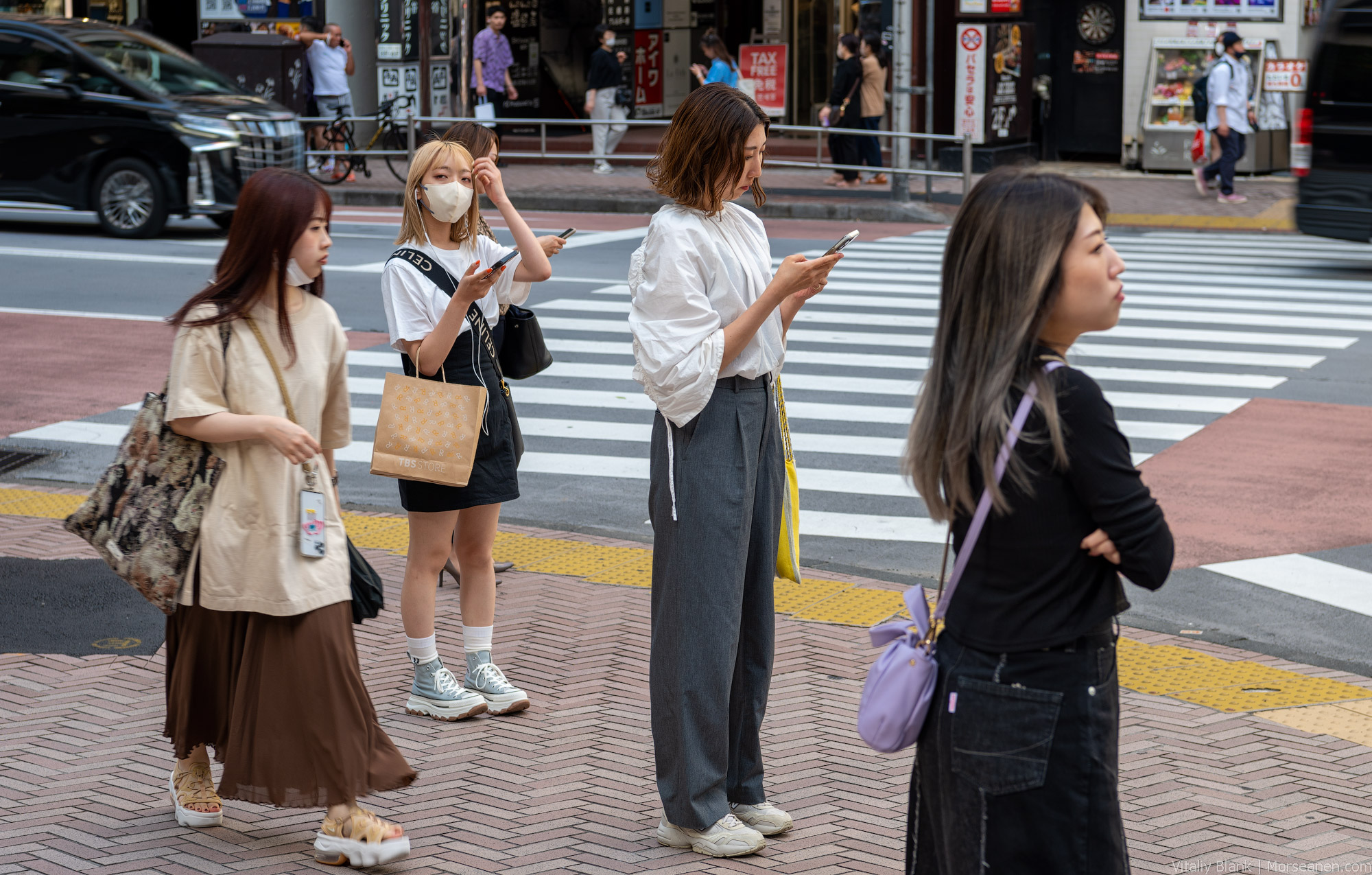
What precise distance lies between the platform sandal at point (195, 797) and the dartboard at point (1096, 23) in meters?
23.5

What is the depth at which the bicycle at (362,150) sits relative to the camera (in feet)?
75.5

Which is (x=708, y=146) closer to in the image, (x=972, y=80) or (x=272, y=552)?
(x=272, y=552)

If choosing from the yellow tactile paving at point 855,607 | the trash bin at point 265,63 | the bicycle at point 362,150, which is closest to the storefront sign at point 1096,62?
the bicycle at point 362,150

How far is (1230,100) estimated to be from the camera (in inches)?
807

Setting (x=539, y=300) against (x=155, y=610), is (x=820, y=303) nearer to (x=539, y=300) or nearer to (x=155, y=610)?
(x=539, y=300)

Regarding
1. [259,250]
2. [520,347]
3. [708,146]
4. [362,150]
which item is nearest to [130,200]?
[362,150]

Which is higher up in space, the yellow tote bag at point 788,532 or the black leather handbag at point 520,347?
the black leather handbag at point 520,347

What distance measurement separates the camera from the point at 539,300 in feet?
46.5

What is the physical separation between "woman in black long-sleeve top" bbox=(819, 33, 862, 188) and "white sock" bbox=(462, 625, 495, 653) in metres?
17.7

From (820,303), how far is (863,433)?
4.92 metres

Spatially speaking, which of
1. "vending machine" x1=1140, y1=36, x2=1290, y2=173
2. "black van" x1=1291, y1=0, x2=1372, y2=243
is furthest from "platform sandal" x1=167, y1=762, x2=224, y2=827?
"vending machine" x1=1140, y1=36, x2=1290, y2=173

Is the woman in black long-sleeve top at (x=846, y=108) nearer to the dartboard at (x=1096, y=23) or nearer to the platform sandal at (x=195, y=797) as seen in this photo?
the dartboard at (x=1096, y=23)

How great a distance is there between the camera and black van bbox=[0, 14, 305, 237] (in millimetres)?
16641

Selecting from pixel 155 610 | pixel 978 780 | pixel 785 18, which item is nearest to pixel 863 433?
pixel 155 610
